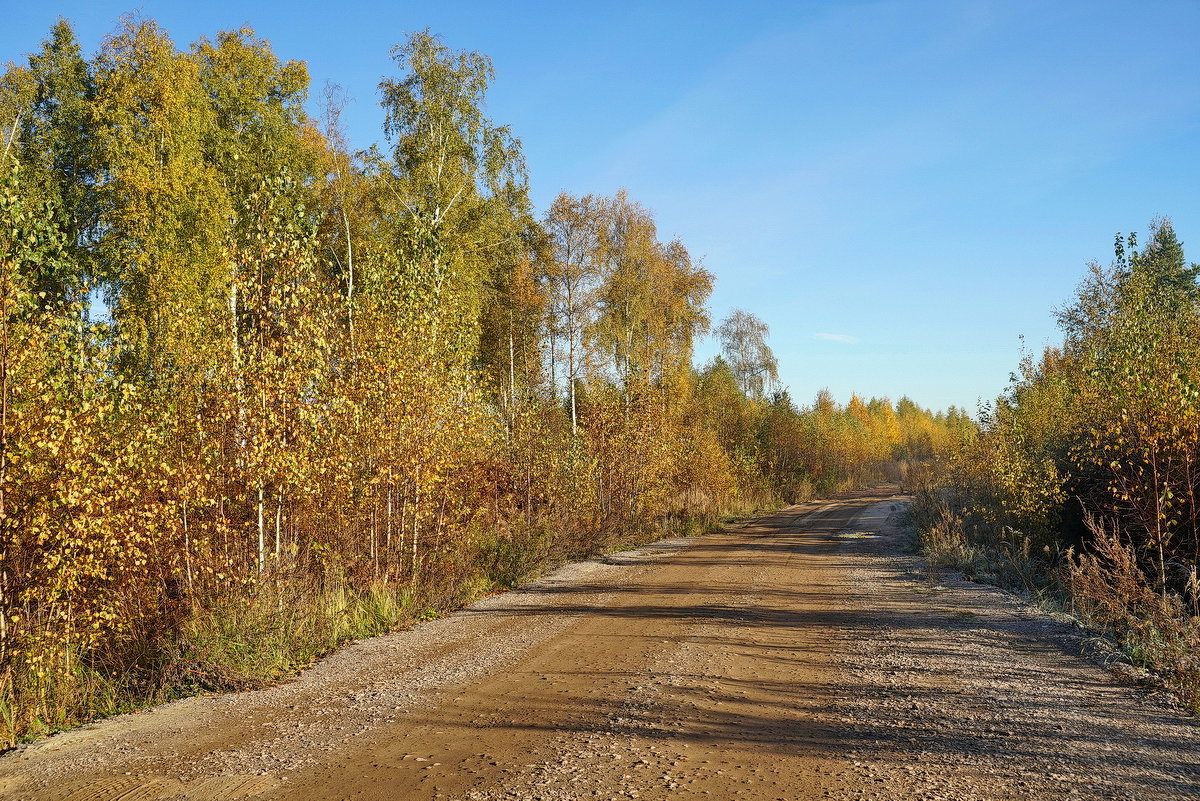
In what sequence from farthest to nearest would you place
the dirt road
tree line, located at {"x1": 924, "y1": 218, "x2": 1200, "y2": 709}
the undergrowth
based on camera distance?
tree line, located at {"x1": 924, "y1": 218, "x2": 1200, "y2": 709}, the undergrowth, the dirt road

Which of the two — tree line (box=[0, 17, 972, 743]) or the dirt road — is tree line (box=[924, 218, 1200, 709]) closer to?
the dirt road

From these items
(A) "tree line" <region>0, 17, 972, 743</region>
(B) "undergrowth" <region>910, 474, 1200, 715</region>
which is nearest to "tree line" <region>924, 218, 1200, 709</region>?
(B) "undergrowth" <region>910, 474, 1200, 715</region>

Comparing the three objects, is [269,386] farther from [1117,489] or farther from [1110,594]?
[1117,489]

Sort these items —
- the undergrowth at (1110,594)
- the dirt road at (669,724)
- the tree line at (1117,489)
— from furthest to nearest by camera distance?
the tree line at (1117,489) < the undergrowth at (1110,594) < the dirt road at (669,724)

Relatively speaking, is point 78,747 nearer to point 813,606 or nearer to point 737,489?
point 813,606

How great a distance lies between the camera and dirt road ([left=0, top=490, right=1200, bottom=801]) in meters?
5.13

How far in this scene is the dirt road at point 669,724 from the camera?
513cm

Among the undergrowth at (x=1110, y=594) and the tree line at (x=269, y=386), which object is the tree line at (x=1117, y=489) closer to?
the undergrowth at (x=1110, y=594)

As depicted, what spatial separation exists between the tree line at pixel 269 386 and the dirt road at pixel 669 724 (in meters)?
1.55

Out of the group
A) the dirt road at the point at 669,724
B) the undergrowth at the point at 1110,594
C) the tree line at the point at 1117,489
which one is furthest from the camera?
the tree line at the point at 1117,489

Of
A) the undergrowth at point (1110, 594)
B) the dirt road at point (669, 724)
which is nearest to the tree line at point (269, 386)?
the dirt road at point (669, 724)

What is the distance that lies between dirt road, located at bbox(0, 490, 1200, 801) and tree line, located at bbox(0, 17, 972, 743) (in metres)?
1.55

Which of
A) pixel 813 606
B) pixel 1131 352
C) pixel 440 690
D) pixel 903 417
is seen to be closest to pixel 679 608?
pixel 813 606

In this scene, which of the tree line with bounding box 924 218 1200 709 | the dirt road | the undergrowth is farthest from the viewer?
the tree line with bounding box 924 218 1200 709
